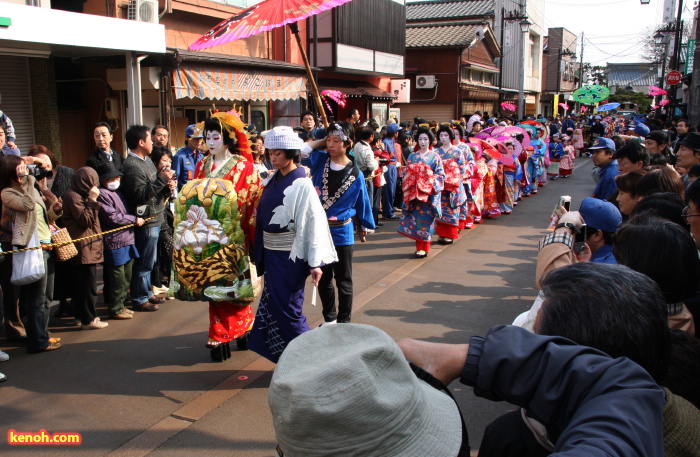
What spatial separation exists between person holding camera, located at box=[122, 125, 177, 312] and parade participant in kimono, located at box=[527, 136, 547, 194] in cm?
1094

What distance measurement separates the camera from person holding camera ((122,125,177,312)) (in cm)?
539

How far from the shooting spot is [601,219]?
2961 millimetres

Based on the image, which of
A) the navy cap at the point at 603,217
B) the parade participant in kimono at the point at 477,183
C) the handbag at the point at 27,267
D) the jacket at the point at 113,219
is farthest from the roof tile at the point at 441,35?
the navy cap at the point at 603,217

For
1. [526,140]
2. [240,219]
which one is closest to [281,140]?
[240,219]

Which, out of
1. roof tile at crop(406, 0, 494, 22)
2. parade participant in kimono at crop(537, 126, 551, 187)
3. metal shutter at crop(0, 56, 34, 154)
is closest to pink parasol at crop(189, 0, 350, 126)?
metal shutter at crop(0, 56, 34, 154)

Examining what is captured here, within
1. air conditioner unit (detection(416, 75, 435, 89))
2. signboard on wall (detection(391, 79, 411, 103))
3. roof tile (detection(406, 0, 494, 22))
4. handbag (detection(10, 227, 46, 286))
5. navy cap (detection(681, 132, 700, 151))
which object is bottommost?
handbag (detection(10, 227, 46, 286))

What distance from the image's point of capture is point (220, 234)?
416 centimetres

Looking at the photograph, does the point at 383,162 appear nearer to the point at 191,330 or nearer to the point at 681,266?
the point at 191,330

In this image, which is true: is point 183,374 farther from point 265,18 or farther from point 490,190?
point 490,190

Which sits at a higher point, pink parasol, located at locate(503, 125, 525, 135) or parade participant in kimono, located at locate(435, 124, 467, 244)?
pink parasol, located at locate(503, 125, 525, 135)

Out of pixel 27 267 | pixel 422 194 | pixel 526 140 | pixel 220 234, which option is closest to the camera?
pixel 220 234

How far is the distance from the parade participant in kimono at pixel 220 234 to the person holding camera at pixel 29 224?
3.63 ft

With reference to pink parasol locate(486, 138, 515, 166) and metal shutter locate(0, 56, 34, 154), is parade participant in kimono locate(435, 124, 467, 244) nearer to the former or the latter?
pink parasol locate(486, 138, 515, 166)

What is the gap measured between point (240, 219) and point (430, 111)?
2221 cm
